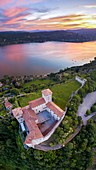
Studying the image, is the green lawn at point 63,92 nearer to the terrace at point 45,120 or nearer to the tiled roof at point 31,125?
the terrace at point 45,120

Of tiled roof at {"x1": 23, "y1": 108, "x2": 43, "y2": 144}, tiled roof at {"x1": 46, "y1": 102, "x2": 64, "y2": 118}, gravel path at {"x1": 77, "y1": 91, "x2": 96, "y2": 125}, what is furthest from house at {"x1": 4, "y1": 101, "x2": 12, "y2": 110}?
gravel path at {"x1": 77, "y1": 91, "x2": 96, "y2": 125}

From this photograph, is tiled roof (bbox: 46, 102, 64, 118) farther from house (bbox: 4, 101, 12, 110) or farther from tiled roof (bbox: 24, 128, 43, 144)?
house (bbox: 4, 101, 12, 110)

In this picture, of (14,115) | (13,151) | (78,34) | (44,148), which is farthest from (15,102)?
(78,34)

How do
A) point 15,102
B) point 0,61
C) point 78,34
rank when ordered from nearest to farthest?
point 15,102 → point 0,61 → point 78,34

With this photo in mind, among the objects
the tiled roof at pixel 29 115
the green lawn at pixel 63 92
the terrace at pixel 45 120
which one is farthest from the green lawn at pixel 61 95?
the tiled roof at pixel 29 115

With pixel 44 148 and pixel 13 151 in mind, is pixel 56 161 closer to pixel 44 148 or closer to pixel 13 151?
pixel 44 148

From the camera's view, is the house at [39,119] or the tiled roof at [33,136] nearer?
the tiled roof at [33,136]

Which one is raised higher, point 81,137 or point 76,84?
point 76,84
